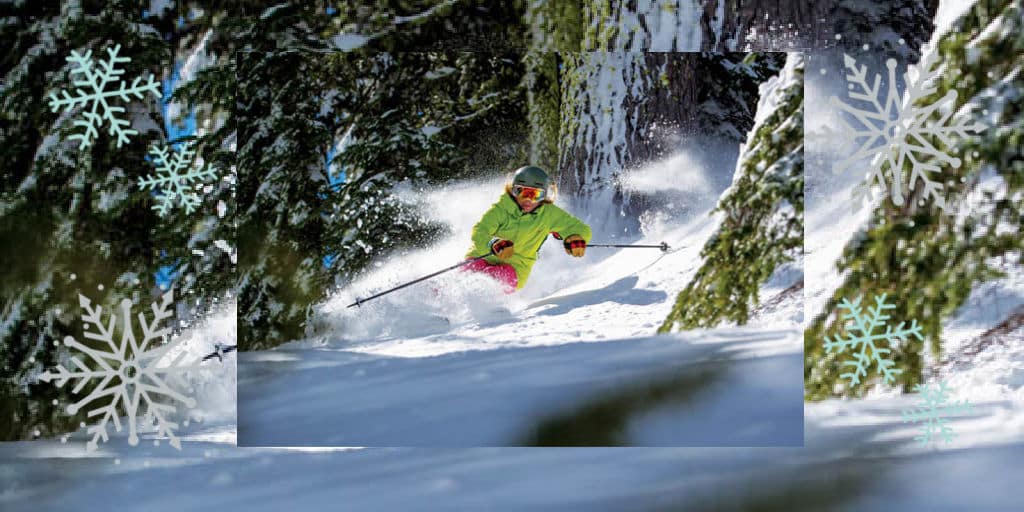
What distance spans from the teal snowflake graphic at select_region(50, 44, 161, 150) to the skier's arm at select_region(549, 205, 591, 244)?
151 centimetres

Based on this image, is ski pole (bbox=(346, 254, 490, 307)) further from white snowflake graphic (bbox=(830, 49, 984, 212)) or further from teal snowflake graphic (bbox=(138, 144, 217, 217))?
white snowflake graphic (bbox=(830, 49, 984, 212))

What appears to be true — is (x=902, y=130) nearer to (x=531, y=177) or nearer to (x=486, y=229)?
(x=531, y=177)

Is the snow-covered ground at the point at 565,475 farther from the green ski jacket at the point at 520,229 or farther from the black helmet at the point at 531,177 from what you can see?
the black helmet at the point at 531,177

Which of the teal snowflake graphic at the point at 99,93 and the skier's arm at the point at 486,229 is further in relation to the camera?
the teal snowflake graphic at the point at 99,93

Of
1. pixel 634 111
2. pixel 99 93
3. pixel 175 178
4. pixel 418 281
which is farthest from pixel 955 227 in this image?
pixel 99 93

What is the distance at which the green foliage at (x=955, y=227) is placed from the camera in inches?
105

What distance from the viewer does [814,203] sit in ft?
9.11

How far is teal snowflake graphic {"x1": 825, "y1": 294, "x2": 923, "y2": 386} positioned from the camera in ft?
9.02

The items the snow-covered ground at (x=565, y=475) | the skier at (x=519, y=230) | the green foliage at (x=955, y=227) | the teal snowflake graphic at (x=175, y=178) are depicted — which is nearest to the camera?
the snow-covered ground at (x=565, y=475)

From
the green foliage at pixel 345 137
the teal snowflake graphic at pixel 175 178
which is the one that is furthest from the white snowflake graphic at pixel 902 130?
the teal snowflake graphic at pixel 175 178

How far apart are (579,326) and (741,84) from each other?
996 mm

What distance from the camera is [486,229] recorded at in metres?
2.80

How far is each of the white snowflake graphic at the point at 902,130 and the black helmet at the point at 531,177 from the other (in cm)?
101

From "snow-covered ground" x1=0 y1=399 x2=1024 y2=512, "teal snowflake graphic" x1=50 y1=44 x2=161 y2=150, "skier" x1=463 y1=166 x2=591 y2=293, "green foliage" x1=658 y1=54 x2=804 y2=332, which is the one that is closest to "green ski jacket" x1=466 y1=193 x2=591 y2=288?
"skier" x1=463 y1=166 x2=591 y2=293
